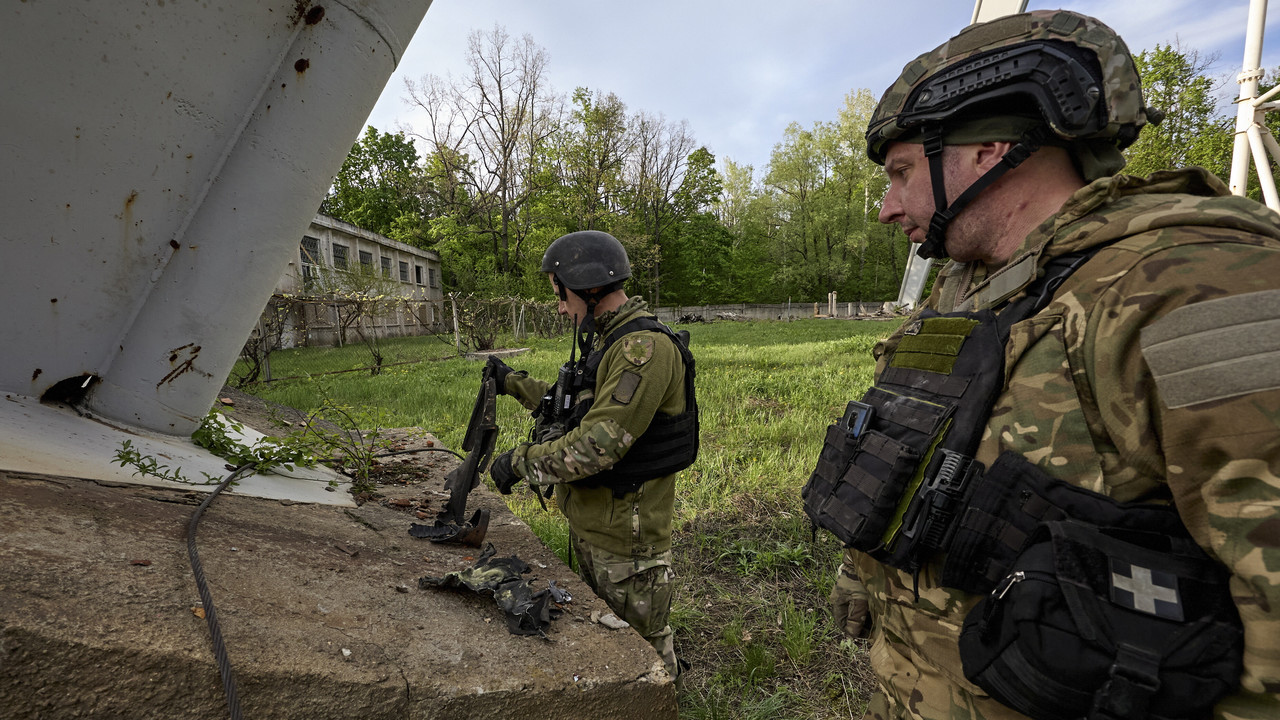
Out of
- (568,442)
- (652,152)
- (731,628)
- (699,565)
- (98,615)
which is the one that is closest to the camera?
(98,615)

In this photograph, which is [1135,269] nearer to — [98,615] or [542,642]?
[542,642]

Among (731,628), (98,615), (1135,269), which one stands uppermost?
(1135,269)

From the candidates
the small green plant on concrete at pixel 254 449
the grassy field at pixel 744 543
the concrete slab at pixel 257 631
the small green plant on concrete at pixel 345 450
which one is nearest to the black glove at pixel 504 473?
the concrete slab at pixel 257 631

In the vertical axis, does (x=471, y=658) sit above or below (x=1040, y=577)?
Answer: below

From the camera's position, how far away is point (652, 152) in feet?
126

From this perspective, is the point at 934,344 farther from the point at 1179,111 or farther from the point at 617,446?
the point at 1179,111

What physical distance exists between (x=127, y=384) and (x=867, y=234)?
1837 inches

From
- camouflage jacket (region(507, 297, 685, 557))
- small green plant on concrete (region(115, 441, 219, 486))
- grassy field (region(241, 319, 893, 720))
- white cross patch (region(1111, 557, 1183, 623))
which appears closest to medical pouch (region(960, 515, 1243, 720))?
white cross patch (region(1111, 557, 1183, 623))

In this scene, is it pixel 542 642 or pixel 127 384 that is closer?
pixel 542 642

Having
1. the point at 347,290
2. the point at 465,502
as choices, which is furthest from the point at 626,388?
the point at 347,290

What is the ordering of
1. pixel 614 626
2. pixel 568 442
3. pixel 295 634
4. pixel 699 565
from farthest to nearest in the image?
pixel 699 565 → pixel 568 442 → pixel 614 626 → pixel 295 634

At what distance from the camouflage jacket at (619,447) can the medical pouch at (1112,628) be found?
1.43 m

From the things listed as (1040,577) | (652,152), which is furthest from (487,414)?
(652,152)

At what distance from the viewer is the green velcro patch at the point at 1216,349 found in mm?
788
